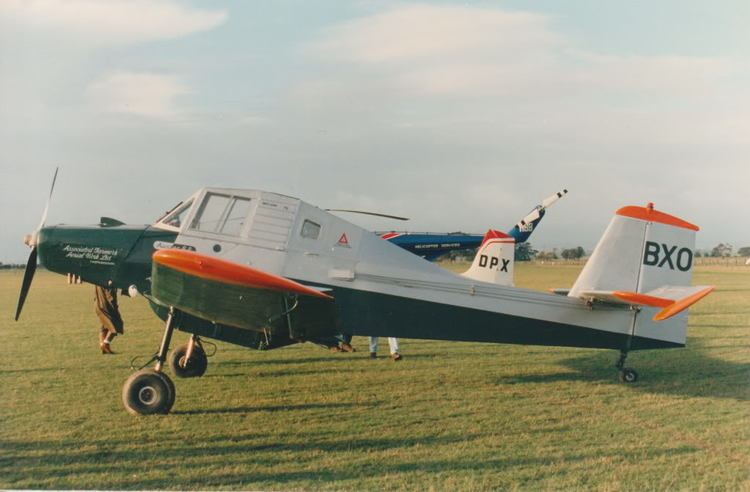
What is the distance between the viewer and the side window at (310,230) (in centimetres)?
711

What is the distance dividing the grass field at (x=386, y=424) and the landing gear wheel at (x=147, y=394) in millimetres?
140

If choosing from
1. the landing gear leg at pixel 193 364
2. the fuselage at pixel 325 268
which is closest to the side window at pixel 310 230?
the fuselage at pixel 325 268

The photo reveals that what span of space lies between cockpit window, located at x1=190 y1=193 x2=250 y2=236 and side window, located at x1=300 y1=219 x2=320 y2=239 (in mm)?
681

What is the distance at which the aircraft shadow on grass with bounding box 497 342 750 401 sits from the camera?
8.05 metres

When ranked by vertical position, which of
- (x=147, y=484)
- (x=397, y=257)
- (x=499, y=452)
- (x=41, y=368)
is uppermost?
(x=397, y=257)

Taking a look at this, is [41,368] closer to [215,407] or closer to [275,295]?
[215,407]

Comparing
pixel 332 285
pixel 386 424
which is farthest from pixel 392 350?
pixel 386 424

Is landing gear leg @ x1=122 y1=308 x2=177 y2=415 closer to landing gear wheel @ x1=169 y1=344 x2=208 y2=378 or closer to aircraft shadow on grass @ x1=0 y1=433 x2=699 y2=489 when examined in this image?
aircraft shadow on grass @ x1=0 y1=433 x2=699 y2=489

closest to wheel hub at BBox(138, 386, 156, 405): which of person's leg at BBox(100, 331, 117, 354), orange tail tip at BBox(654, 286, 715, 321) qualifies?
person's leg at BBox(100, 331, 117, 354)

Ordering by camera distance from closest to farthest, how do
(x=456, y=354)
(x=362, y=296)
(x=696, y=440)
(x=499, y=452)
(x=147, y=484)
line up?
(x=147, y=484) → (x=499, y=452) → (x=696, y=440) → (x=362, y=296) → (x=456, y=354)

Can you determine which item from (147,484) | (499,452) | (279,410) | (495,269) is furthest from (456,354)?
(147,484)

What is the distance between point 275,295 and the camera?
670cm

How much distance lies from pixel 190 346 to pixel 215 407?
1309 millimetres

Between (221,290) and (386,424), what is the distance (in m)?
2.27
